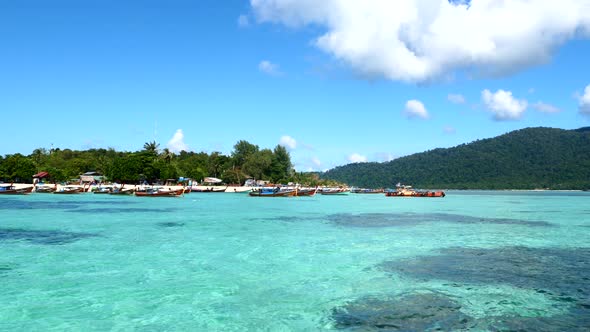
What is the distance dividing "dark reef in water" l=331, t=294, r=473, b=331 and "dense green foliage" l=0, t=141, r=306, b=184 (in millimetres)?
101883

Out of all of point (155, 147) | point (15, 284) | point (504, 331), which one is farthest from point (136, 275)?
point (155, 147)

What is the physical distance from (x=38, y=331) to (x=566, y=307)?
12.9 m

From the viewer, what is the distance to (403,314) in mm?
10961

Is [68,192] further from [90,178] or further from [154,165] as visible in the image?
[90,178]

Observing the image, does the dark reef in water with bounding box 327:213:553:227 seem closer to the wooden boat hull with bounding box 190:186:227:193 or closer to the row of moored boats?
the row of moored boats

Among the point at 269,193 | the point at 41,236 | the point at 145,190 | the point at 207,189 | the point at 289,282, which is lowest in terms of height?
the point at 289,282

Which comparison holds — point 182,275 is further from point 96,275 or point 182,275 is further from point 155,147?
point 155,147

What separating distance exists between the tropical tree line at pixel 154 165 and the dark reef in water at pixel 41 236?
81.1 meters

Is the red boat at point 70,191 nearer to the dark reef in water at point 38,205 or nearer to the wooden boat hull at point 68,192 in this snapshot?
the wooden boat hull at point 68,192

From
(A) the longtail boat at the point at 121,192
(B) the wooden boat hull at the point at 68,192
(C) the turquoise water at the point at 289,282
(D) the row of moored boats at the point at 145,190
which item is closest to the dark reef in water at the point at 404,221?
(C) the turquoise water at the point at 289,282

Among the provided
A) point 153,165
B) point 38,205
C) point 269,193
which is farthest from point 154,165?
point 38,205

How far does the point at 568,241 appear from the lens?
2561 cm

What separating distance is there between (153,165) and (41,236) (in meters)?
85.2

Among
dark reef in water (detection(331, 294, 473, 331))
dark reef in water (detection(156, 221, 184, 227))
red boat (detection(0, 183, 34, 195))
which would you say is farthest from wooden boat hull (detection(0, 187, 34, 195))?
dark reef in water (detection(331, 294, 473, 331))
